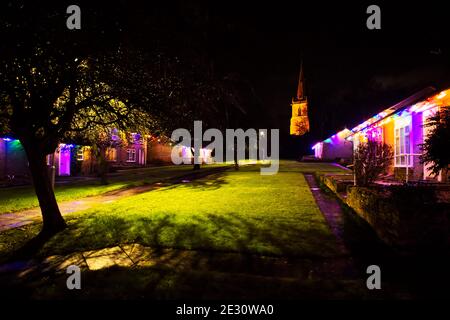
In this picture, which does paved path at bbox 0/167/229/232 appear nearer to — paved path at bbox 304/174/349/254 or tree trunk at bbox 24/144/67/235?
tree trunk at bbox 24/144/67/235

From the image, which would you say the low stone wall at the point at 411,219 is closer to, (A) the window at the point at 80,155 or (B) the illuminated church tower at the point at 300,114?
(A) the window at the point at 80,155

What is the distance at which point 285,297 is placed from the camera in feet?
11.4

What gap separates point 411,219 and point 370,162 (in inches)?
174

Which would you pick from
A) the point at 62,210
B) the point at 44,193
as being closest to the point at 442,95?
the point at 44,193

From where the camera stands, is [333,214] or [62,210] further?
[62,210]

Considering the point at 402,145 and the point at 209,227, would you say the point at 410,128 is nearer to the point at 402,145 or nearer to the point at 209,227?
the point at 402,145

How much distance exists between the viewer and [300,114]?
69250mm

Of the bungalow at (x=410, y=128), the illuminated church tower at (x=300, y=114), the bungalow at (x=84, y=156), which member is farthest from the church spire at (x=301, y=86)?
the bungalow at (x=410, y=128)

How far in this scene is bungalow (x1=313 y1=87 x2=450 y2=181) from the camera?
31.5 feet

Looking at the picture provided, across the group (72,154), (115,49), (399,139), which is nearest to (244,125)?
(72,154)

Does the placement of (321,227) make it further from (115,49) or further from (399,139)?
(399,139)
